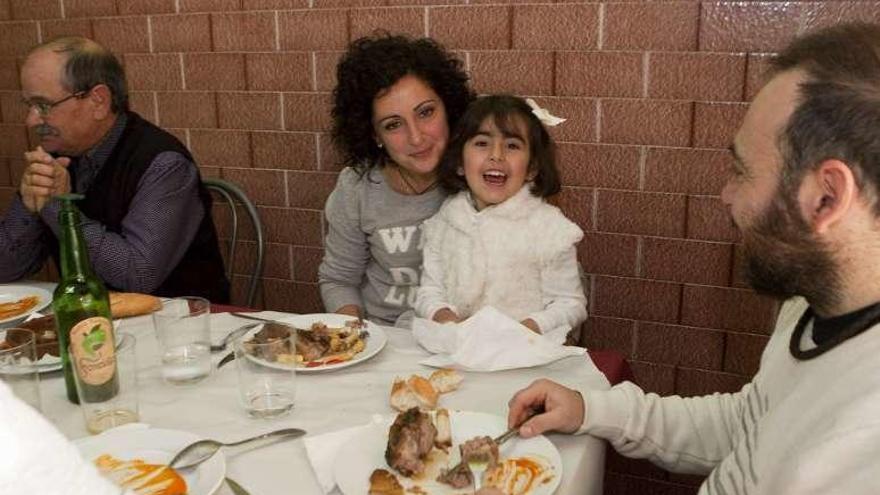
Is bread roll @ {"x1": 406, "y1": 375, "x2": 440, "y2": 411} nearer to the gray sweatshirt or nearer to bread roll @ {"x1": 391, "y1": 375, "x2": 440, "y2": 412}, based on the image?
bread roll @ {"x1": 391, "y1": 375, "x2": 440, "y2": 412}

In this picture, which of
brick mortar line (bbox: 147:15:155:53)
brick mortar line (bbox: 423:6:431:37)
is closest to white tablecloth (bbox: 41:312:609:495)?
brick mortar line (bbox: 423:6:431:37)

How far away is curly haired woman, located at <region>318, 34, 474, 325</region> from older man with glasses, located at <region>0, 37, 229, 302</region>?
430 millimetres

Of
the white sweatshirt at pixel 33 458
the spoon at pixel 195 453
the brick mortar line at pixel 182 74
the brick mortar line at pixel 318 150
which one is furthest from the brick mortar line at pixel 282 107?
the white sweatshirt at pixel 33 458

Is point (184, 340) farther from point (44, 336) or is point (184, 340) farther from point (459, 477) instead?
point (459, 477)

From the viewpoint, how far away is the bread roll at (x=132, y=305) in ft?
5.54

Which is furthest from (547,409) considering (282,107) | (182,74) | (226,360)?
(182,74)

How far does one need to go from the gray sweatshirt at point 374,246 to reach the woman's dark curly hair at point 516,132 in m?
0.21

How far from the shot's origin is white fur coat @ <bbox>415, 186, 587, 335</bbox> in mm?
1917

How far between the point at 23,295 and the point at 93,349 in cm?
81

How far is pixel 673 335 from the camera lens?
7.92ft

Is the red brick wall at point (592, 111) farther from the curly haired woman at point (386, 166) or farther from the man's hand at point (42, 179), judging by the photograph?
the man's hand at point (42, 179)

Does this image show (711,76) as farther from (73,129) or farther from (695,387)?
(73,129)

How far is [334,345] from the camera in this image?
149 centimetres

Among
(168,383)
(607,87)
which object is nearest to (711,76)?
(607,87)
